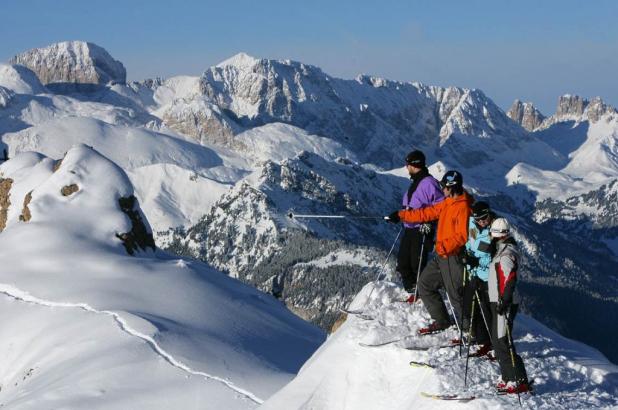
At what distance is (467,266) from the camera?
20.4 m

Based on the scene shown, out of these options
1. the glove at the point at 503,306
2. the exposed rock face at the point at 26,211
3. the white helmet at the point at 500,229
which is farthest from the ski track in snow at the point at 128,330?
the white helmet at the point at 500,229

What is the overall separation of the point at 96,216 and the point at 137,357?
78.0 feet

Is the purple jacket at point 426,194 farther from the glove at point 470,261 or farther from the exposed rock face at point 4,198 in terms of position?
the exposed rock face at point 4,198

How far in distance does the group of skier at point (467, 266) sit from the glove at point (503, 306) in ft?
0.07

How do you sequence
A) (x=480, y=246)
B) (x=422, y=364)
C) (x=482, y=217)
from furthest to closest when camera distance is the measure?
(x=482, y=217)
(x=480, y=246)
(x=422, y=364)

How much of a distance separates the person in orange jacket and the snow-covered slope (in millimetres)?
12853

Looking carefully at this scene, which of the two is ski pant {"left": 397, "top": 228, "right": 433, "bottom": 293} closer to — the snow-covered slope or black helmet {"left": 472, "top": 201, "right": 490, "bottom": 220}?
black helmet {"left": 472, "top": 201, "right": 490, "bottom": 220}

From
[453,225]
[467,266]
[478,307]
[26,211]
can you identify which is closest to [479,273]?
[467,266]

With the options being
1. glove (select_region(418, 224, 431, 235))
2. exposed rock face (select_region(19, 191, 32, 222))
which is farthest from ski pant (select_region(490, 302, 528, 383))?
exposed rock face (select_region(19, 191, 32, 222))

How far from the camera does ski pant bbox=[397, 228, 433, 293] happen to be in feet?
77.1

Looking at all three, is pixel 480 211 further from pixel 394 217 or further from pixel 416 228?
pixel 416 228

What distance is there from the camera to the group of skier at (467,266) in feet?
62.0

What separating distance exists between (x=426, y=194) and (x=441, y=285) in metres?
2.64

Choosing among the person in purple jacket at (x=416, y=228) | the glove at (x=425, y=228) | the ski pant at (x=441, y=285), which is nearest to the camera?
the ski pant at (x=441, y=285)
